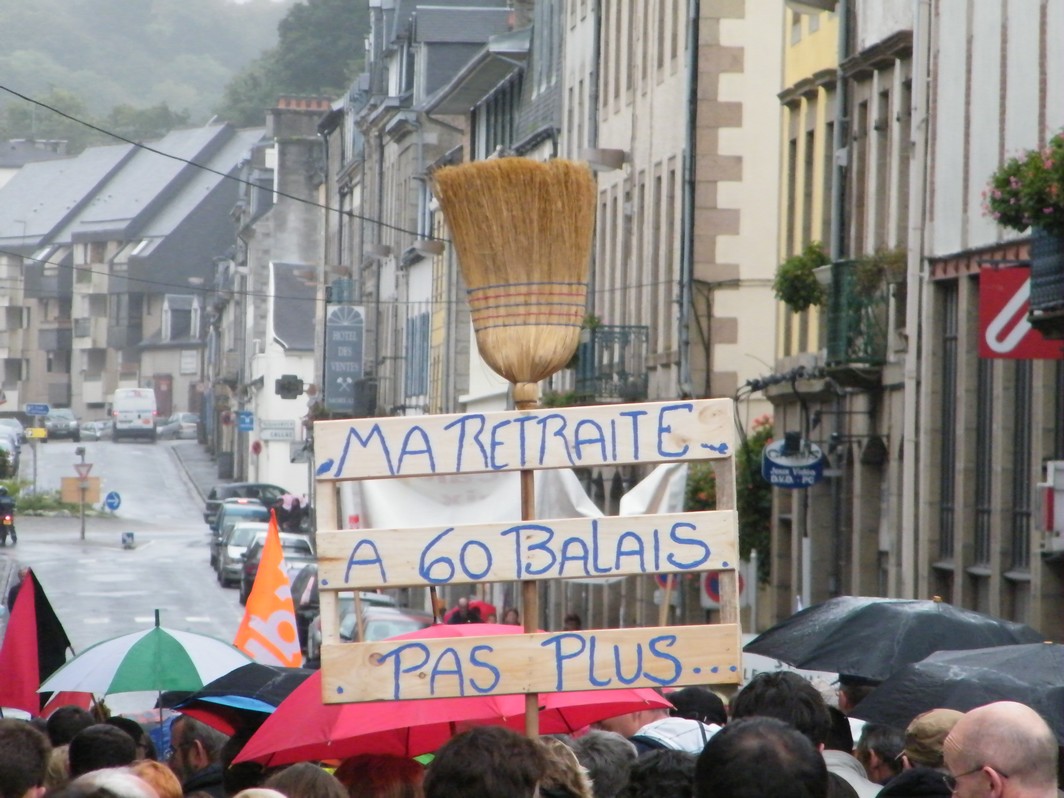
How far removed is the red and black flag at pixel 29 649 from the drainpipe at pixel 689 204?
1995 cm

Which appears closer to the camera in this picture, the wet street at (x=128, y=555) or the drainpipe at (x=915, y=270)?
the drainpipe at (x=915, y=270)

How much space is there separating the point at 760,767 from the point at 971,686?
3.06m

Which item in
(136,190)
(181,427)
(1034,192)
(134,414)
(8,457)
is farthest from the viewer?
(136,190)

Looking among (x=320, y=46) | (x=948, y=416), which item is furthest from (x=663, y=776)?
(x=320, y=46)

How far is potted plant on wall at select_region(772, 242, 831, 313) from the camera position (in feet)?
81.8

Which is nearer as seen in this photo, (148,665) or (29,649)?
(148,665)

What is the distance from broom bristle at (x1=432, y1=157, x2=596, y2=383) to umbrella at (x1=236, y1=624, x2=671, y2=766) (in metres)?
0.93

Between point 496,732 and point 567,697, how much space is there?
8.67 feet

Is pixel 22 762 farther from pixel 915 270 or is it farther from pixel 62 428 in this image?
pixel 62 428

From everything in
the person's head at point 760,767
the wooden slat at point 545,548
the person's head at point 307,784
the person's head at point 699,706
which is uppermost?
the wooden slat at point 545,548

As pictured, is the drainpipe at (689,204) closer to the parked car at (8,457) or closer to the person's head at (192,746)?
the person's head at (192,746)

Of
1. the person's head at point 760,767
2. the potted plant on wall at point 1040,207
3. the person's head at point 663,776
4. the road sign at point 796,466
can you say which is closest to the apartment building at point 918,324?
the road sign at point 796,466

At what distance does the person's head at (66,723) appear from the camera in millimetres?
9688

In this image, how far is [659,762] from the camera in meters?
6.78
